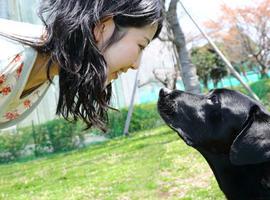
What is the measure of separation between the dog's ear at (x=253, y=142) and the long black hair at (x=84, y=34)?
0.98 metres

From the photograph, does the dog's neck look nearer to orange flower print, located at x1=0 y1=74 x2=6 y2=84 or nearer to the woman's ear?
the woman's ear

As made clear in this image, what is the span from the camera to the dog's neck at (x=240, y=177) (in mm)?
3096

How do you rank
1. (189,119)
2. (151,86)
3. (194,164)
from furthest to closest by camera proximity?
1. (151,86)
2. (194,164)
3. (189,119)

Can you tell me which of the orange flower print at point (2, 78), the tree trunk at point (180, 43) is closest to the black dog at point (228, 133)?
the orange flower print at point (2, 78)

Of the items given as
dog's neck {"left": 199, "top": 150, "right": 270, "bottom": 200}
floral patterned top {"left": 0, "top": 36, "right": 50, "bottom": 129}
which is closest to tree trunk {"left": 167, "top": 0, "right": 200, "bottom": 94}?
dog's neck {"left": 199, "top": 150, "right": 270, "bottom": 200}

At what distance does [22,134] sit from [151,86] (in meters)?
11.1

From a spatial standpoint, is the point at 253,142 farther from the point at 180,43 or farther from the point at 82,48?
the point at 180,43

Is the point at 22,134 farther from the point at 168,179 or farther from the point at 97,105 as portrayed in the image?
the point at 97,105

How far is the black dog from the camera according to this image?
10.0 feet

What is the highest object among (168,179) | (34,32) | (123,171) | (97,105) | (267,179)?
(34,32)

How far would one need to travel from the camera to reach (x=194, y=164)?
6887mm

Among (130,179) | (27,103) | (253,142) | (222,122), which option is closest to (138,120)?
(130,179)

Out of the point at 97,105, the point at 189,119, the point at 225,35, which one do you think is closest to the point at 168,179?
the point at 189,119

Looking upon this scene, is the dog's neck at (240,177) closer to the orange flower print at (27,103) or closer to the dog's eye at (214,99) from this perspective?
the dog's eye at (214,99)
